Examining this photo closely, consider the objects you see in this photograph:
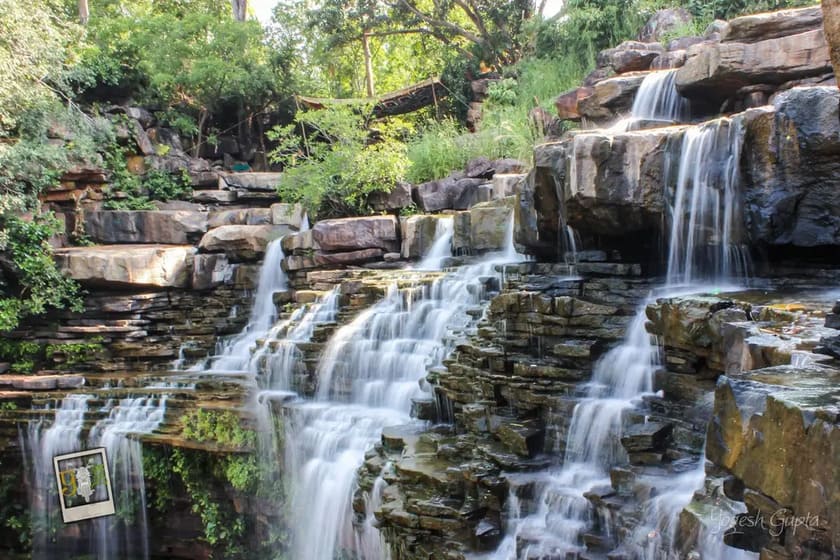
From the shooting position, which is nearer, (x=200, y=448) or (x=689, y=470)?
(x=689, y=470)

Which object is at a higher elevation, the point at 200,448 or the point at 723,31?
the point at 723,31

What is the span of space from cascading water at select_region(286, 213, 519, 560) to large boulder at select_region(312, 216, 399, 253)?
101 inches

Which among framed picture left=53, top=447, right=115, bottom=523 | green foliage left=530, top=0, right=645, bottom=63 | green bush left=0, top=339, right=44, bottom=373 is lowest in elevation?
framed picture left=53, top=447, right=115, bottom=523

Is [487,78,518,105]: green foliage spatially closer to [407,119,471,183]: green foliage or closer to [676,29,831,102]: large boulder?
[407,119,471,183]: green foliage

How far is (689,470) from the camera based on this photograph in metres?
5.27

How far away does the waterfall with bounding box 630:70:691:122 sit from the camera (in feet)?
33.8

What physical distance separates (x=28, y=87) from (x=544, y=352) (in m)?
11.6

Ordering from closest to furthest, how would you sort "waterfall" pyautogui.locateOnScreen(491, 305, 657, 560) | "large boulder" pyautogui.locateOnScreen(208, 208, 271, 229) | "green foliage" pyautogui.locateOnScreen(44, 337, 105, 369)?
"waterfall" pyautogui.locateOnScreen(491, 305, 657, 560) → "green foliage" pyautogui.locateOnScreen(44, 337, 105, 369) → "large boulder" pyautogui.locateOnScreen(208, 208, 271, 229)

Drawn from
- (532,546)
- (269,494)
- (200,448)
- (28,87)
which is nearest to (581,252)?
(532,546)

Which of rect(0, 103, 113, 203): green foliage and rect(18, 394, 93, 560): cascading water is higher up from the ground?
rect(0, 103, 113, 203): green foliage

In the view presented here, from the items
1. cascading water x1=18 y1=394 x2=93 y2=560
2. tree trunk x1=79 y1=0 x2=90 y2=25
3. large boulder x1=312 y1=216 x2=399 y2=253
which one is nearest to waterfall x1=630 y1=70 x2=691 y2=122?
large boulder x1=312 y1=216 x2=399 y2=253

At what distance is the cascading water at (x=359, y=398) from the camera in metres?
7.83

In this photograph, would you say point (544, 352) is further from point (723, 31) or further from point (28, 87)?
point (28, 87)

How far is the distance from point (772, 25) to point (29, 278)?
13.0m
